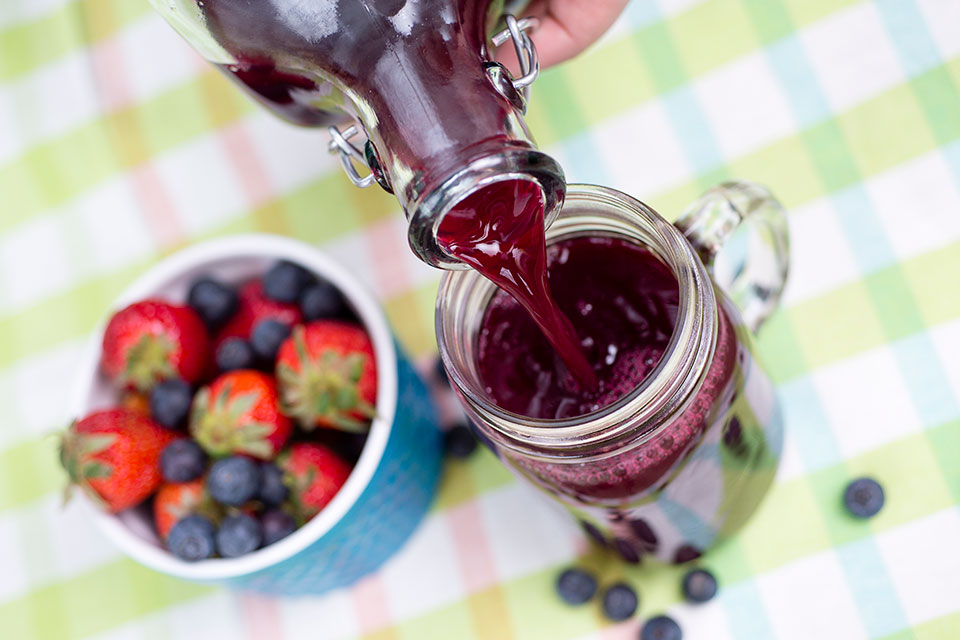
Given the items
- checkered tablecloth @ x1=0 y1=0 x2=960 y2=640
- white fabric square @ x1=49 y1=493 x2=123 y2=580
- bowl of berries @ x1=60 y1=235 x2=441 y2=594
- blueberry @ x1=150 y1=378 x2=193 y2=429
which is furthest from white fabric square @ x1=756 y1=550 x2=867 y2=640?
white fabric square @ x1=49 y1=493 x2=123 y2=580

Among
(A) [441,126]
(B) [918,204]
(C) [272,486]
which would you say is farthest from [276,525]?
(B) [918,204]

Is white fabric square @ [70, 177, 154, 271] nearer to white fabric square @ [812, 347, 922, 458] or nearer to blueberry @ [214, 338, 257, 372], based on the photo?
blueberry @ [214, 338, 257, 372]

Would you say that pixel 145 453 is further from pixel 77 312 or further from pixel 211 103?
pixel 211 103

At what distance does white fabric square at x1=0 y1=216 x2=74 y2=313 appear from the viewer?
1111 millimetres

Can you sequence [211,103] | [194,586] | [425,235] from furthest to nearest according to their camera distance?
[211,103] → [194,586] → [425,235]

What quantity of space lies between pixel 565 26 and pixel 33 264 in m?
0.70

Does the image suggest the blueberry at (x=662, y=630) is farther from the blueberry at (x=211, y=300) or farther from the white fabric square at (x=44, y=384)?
the white fabric square at (x=44, y=384)

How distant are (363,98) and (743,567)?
58cm

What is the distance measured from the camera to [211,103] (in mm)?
1110

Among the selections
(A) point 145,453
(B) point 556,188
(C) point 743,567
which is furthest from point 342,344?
(C) point 743,567

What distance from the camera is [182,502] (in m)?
0.87

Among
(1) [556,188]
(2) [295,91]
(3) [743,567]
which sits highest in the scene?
(2) [295,91]

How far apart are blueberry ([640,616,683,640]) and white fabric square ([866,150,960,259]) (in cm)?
43

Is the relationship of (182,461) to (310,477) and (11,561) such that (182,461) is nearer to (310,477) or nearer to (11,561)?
(310,477)
